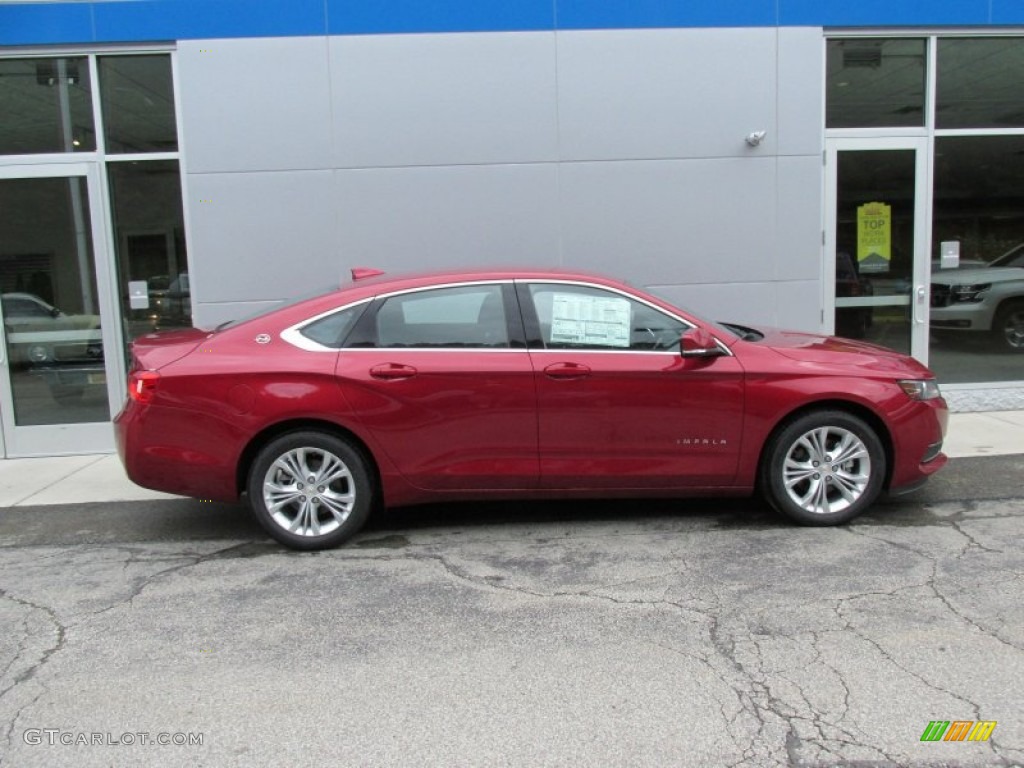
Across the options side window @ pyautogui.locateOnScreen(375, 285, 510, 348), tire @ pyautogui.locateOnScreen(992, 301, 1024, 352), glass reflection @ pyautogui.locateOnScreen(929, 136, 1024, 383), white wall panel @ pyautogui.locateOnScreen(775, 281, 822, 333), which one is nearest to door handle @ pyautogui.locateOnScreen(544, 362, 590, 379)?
side window @ pyautogui.locateOnScreen(375, 285, 510, 348)

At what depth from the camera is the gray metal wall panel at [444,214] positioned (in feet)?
25.0

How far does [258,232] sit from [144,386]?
332 cm

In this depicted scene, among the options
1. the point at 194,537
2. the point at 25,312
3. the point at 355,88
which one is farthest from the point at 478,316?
the point at 25,312

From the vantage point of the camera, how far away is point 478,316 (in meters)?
4.82

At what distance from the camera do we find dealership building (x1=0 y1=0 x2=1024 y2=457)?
7.46 meters

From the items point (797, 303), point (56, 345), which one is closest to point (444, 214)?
point (797, 303)

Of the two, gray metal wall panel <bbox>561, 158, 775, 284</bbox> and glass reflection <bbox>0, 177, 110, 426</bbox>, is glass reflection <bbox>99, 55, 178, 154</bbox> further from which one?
gray metal wall panel <bbox>561, 158, 775, 284</bbox>

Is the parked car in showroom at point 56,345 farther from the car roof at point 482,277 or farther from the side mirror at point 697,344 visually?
the side mirror at point 697,344

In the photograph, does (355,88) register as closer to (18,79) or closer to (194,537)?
(18,79)

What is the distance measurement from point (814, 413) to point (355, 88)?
5.18 metres

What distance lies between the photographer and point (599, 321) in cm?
481

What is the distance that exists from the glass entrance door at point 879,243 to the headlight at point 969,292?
1.41 feet

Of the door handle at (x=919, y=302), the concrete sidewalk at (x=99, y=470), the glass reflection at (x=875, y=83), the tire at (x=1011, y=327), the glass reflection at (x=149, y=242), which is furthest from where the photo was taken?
the tire at (x=1011, y=327)

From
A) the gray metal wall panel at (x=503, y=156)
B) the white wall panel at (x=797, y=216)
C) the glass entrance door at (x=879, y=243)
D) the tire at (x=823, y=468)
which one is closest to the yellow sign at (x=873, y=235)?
the glass entrance door at (x=879, y=243)
